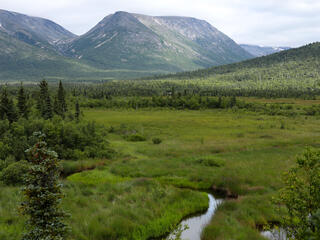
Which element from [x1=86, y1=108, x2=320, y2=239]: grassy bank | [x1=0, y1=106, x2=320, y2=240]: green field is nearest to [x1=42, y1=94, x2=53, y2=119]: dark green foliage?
[x1=86, y1=108, x2=320, y2=239]: grassy bank

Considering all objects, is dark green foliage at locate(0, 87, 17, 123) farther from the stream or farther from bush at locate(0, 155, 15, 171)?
the stream

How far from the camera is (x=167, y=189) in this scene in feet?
78.8

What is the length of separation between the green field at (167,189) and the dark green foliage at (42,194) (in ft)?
13.0

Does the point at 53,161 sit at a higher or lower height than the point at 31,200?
higher

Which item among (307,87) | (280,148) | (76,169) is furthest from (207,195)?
(307,87)

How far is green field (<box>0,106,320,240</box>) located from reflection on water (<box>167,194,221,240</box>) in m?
0.63

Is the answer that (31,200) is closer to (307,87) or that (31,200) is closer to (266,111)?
(266,111)

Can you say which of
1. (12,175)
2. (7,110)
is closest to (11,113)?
(7,110)

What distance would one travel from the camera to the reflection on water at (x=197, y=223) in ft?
57.3

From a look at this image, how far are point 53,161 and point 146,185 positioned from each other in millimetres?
15243

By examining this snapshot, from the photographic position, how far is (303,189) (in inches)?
489

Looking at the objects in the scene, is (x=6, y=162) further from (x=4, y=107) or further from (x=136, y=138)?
(x=136, y=138)

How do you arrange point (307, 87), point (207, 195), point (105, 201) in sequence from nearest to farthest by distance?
point (105, 201)
point (207, 195)
point (307, 87)

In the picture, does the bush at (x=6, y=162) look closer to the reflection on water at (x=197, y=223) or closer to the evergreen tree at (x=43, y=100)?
the evergreen tree at (x=43, y=100)
